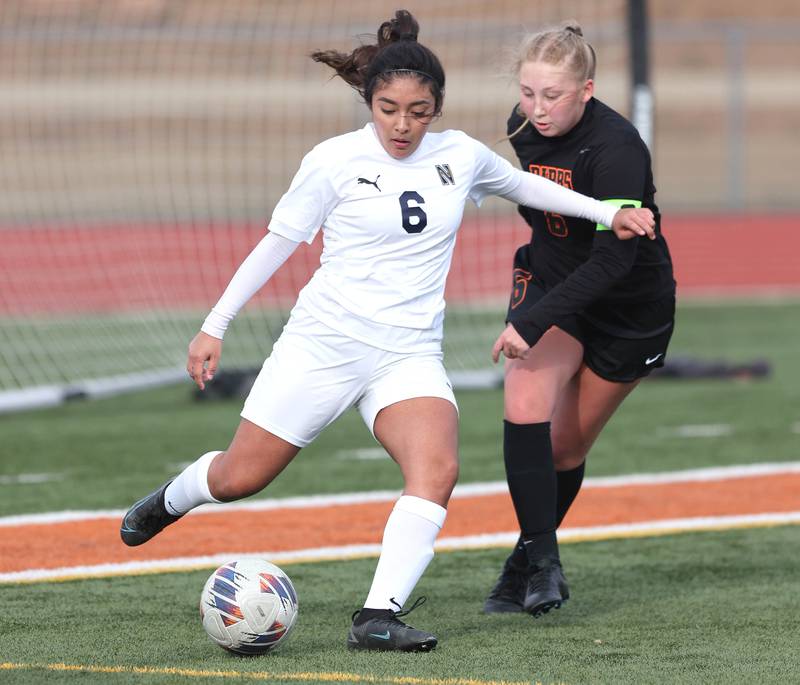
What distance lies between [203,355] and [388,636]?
100cm

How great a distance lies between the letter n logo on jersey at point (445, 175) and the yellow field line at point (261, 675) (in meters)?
1.50

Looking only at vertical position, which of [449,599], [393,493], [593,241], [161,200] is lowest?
[161,200]

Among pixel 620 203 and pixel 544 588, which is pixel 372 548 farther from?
pixel 620 203

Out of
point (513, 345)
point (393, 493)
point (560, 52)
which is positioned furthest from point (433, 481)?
point (393, 493)

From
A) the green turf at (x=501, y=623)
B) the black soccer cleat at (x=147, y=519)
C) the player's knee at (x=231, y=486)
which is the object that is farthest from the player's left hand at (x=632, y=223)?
the black soccer cleat at (x=147, y=519)

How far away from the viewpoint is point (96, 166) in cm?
1794

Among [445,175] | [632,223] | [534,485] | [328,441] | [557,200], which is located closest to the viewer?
[445,175]

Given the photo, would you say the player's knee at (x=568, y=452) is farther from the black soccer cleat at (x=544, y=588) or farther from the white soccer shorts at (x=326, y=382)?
the white soccer shorts at (x=326, y=382)

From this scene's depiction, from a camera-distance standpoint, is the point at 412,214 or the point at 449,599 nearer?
the point at 412,214

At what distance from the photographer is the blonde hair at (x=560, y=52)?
5.08 meters

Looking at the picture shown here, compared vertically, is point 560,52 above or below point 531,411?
above

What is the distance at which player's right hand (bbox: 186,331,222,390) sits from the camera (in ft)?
15.5

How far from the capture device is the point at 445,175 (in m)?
4.84

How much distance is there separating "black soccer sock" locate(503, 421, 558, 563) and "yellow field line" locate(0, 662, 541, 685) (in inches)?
38.7
